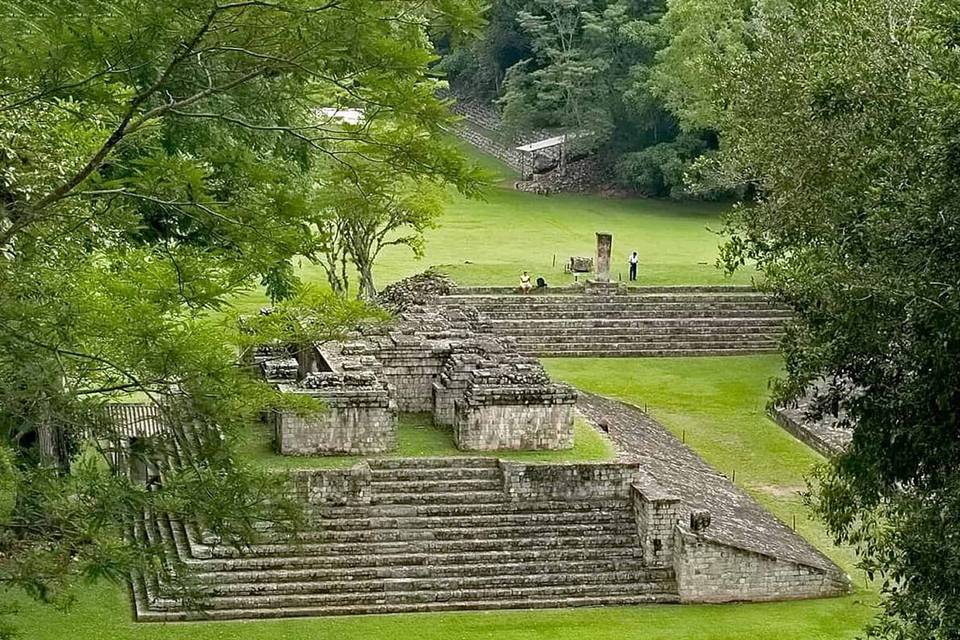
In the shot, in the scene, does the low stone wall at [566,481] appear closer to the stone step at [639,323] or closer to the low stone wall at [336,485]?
the low stone wall at [336,485]

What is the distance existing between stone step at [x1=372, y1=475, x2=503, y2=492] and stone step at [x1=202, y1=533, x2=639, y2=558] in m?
0.81

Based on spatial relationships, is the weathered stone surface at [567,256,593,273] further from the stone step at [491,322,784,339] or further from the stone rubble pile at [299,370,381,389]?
the stone rubble pile at [299,370,381,389]

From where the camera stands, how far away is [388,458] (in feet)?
61.7

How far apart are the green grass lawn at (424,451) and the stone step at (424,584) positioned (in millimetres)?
1766

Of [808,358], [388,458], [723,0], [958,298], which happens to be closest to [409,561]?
[388,458]

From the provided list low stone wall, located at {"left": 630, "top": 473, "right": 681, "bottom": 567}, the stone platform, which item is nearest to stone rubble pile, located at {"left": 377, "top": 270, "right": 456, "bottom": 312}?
the stone platform

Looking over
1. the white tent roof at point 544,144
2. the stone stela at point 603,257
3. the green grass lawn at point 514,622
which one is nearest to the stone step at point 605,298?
the stone stela at point 603,257

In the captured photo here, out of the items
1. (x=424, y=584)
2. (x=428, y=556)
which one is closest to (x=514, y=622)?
(x=424, y=584)

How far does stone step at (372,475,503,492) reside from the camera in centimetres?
1841

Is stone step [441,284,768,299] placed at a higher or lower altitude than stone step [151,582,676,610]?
higher

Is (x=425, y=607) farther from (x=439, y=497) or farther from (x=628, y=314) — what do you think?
(x=628, y=314)

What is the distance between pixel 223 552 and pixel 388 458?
104 inches

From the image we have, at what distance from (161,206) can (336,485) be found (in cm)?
820

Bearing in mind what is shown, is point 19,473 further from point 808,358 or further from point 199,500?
point 808,358
